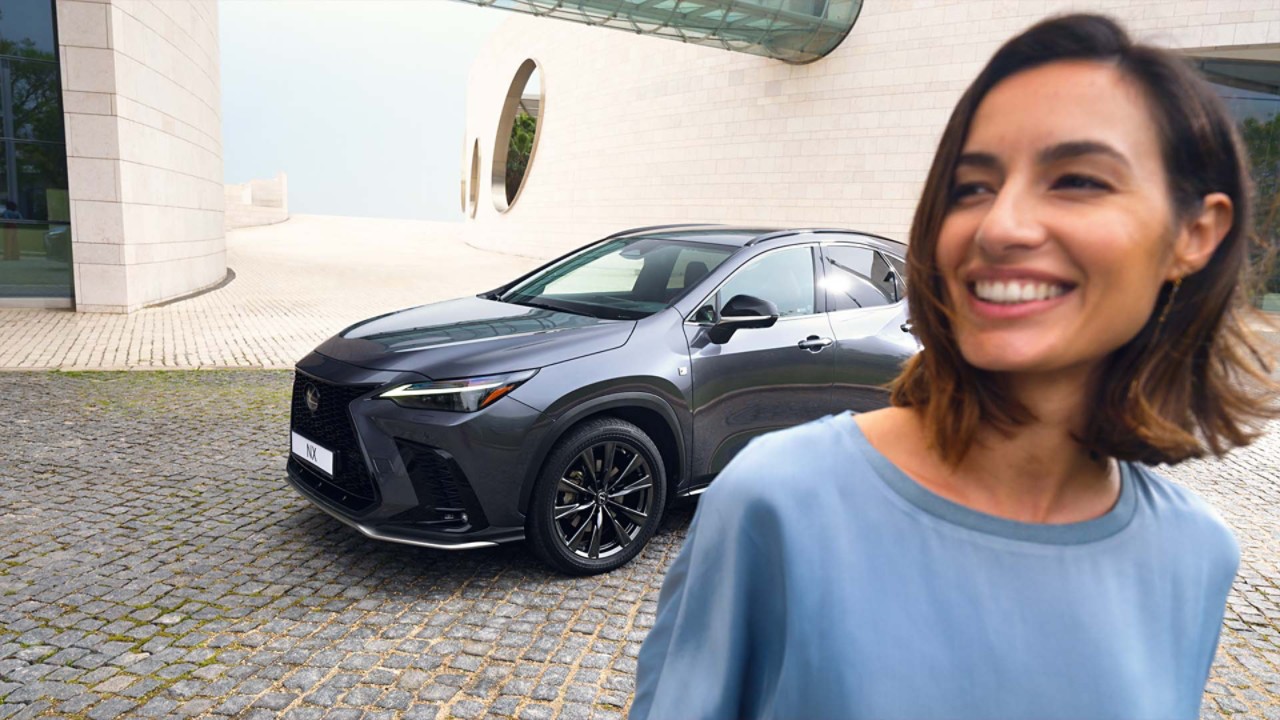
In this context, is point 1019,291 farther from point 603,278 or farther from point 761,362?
point 603,278

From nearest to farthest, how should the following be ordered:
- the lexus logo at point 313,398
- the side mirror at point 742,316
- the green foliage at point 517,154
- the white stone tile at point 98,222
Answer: the lexus logo at point 313,398, the side mirror at point 742,316, the white stone tile at point 98,222, the green foliage at point 517,154

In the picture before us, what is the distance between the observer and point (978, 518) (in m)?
1.01

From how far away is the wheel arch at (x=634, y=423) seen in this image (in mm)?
4141

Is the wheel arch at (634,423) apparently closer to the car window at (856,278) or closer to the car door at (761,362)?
the car door at (761,362)

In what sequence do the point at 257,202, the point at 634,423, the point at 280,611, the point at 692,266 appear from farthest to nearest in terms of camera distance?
the point at 257,202
the point at 692,266
the point at 634,423
the point at 280,611

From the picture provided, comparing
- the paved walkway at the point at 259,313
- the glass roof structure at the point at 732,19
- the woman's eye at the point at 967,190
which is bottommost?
the paved walkway at the point at 259,313

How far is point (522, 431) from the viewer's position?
4047 mm

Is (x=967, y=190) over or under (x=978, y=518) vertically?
over

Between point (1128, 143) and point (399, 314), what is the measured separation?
4503 mm

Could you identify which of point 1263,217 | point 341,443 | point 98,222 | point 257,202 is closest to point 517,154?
point 257,202

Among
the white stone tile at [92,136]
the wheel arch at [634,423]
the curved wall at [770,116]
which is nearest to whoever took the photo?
the wheel arch at [634,423]

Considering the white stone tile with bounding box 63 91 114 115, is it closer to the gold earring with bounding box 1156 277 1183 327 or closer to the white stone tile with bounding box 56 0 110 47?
the white stone tile with bounding box 56 0 110 47

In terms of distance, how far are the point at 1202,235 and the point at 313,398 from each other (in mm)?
4029

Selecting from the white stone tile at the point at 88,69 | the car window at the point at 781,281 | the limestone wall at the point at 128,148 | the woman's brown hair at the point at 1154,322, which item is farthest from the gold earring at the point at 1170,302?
the white stone tile at the point at 88,69
